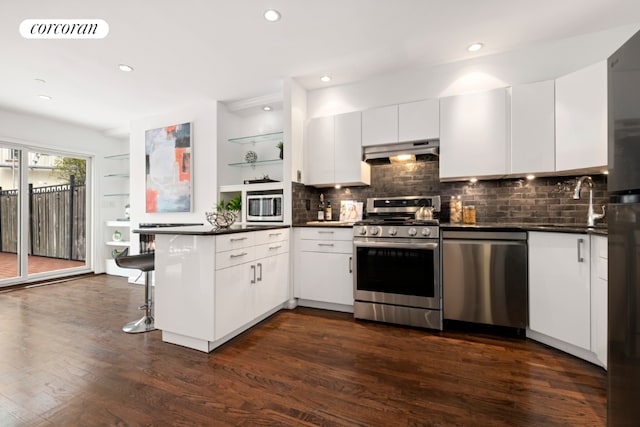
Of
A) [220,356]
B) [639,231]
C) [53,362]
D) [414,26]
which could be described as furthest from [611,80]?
[53,362]

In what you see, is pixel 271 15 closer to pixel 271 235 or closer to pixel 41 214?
pixel 271 235

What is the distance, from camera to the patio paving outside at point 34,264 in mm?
4250

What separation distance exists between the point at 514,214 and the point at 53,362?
4104mm

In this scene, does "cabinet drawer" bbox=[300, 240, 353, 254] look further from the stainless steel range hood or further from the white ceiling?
the white ceiling

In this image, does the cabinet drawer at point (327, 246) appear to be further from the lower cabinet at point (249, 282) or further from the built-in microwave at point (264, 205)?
the built-in microwave at point (264, 205)

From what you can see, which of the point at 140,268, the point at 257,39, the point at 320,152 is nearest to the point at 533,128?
the point at 320,152

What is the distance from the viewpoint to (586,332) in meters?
2.00

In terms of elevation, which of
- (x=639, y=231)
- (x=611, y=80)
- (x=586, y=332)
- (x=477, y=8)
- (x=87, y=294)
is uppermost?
(x=477, y=8)

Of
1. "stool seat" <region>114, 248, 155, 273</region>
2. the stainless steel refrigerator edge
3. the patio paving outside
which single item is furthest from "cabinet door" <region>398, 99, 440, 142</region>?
the patio paving outside

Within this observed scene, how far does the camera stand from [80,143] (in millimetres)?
5035

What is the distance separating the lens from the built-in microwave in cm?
345

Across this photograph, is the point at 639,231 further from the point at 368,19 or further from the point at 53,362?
the point at 53,362

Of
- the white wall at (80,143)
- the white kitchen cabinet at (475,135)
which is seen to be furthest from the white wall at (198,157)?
the white kitchen cabinet at (475,135)

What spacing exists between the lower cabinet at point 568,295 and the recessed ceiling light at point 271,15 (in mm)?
2684
